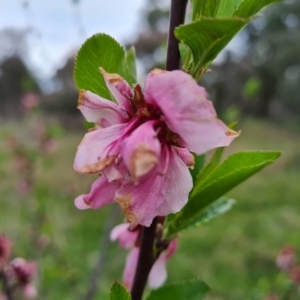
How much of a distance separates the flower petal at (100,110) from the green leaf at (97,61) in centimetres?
4

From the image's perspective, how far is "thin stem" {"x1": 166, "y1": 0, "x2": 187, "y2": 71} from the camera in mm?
314

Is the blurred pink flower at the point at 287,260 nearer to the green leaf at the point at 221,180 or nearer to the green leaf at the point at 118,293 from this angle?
the green leaf at the point at 221,180

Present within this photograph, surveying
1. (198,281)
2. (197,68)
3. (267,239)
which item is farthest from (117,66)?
(267,239)

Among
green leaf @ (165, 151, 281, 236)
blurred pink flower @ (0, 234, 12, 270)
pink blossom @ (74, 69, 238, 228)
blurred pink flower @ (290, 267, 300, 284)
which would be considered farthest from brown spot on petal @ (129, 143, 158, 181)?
blurred pink flower @ (290, 267, 300, 284)

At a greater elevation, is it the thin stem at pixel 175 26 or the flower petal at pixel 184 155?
the thin stem at pixel 175 26

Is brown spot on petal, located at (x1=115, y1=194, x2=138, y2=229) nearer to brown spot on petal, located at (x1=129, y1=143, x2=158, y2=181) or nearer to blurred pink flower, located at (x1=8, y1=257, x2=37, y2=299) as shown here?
brown spot on petal, located at (x1=129, y1=143, x2=158, y2=181)

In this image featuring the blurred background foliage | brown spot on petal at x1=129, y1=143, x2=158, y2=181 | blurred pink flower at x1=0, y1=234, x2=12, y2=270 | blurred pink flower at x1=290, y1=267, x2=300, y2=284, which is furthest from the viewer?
the blurred background foliage

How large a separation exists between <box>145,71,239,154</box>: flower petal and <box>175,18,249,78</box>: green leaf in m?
0.04

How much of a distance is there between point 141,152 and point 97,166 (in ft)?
0.11

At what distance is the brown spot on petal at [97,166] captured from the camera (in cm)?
26

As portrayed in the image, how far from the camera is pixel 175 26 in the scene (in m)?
0.31

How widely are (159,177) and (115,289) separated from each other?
0.08 meters

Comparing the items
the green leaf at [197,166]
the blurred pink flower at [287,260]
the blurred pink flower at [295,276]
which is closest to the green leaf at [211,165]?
the green leaf at [197,166]

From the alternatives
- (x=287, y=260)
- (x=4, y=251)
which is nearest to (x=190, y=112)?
(x=4, y=251)
